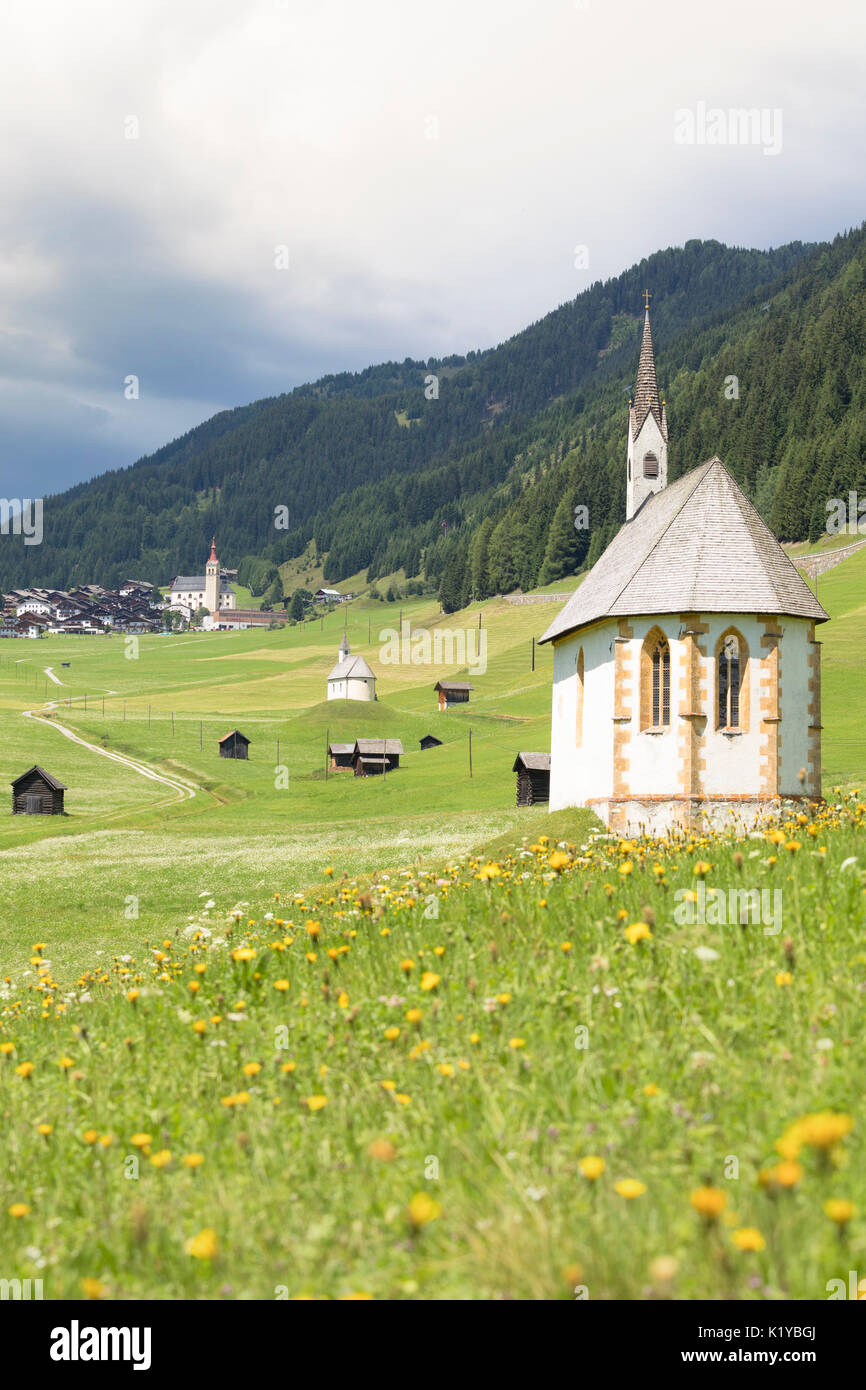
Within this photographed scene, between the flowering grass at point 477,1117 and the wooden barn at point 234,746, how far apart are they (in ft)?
290

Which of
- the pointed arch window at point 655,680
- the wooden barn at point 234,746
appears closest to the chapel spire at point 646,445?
the pointed arch window at point 655,680

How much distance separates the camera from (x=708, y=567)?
33.3 m

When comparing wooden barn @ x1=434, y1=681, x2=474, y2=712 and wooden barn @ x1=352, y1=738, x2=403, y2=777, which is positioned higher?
wooden barn @ x1=434, y1=681, x2=474, y2=712

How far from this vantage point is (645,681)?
33.5m

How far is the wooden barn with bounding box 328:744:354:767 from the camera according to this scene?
8919 cm

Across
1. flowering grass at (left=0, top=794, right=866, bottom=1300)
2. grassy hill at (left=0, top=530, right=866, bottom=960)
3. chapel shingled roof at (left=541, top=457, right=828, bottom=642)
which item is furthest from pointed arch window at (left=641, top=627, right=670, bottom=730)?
flowering grass at (left=0, top=794, right=866, bottom=1300)

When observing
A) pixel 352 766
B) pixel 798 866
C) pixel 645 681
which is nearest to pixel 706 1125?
pixel 798 866

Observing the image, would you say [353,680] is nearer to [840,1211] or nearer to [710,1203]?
[710,1203]

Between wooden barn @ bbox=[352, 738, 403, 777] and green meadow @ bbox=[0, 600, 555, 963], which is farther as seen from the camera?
wooden barn @ bbox=[352, 738, 403, 777]

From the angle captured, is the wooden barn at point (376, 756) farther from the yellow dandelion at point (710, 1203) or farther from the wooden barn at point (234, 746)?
the yellow dandelion at point (710, 1203)

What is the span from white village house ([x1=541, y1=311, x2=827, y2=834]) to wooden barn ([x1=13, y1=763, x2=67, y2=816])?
43.0 m

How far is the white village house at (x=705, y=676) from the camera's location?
3225 cm

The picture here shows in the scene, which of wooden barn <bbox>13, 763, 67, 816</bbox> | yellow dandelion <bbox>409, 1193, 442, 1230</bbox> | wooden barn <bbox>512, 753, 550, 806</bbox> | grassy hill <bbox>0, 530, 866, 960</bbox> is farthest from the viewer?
wooden barn <bbox>13, 763, 67, 816</bbox>

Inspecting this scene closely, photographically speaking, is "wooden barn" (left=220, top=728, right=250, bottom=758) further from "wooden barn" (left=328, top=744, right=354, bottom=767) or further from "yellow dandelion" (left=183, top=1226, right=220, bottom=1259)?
"yellow dandelion" (left=183, top=1226, right=220, bottom=1259)
